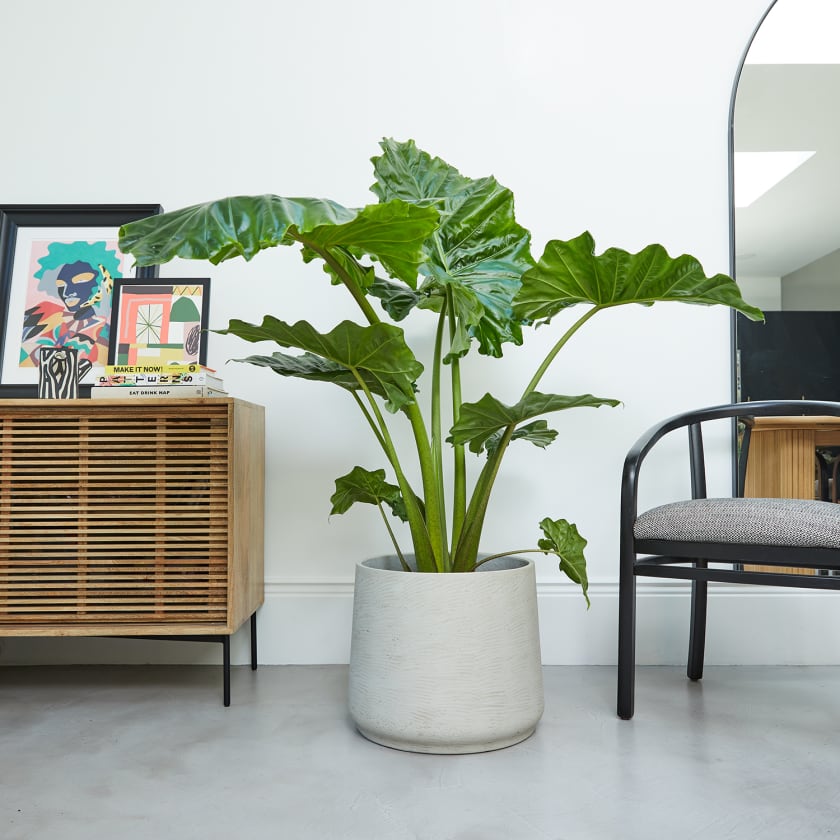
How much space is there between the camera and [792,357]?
6.96 ft

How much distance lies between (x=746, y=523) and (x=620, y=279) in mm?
561

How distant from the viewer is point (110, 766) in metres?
1.39

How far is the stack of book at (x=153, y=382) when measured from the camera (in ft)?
5.76

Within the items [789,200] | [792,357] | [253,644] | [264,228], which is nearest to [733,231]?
[789,200]

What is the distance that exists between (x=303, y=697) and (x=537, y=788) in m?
0.70

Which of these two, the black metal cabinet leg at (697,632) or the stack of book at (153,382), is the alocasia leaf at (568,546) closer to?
the black metal cabinet leg at (697,632)

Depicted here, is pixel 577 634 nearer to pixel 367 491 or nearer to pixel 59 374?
pixel 367 491

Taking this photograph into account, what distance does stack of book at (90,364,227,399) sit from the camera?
5.76 feet

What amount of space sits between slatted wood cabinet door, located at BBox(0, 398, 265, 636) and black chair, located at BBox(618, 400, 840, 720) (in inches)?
35.2

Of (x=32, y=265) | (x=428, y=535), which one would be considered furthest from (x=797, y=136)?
(x=32, y=265)

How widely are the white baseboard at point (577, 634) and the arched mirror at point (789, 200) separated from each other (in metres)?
0.61

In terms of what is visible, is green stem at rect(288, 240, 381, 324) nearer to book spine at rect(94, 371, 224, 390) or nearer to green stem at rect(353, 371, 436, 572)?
green stem at rect(353, 371, 436, 572)

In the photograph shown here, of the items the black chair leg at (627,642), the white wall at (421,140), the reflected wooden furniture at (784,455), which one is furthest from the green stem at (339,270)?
the reflected wooden furniture at (784,455)

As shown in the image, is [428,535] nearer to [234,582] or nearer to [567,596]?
[234,582]
